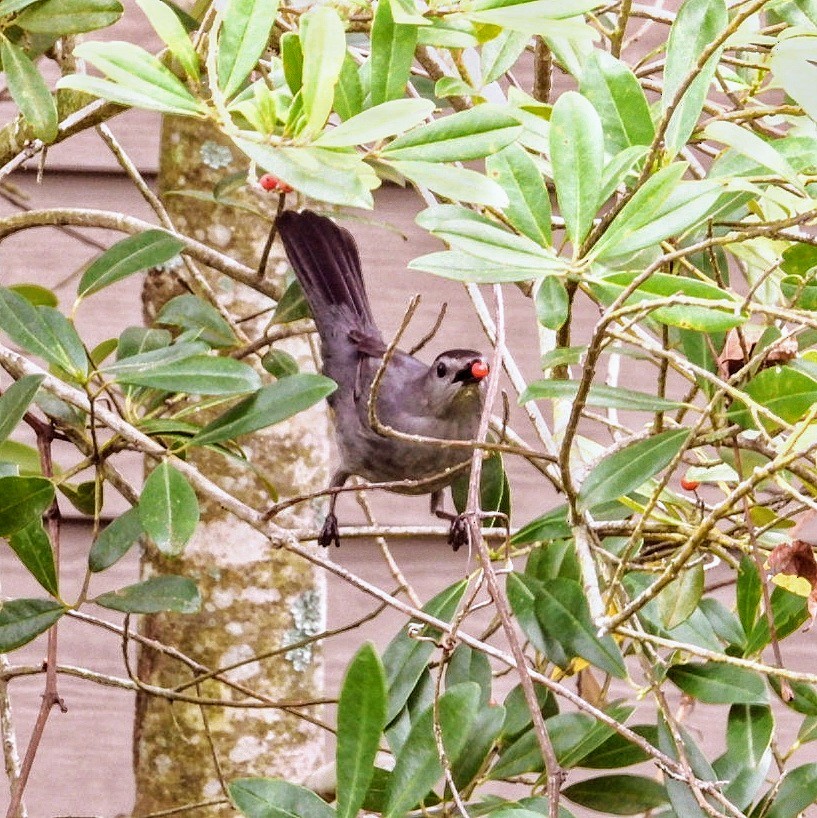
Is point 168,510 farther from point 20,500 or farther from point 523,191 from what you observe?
point 523,191

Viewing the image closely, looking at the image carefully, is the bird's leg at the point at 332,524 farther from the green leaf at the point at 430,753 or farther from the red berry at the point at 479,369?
the green leaf at the point at 430,753

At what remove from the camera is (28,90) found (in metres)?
1.05

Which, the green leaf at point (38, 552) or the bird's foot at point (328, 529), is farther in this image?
the bird's foot at point (328, 529)

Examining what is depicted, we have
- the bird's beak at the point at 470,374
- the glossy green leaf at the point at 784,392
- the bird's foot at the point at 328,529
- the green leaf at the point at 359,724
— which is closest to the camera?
the green leaf at the point at 359,724

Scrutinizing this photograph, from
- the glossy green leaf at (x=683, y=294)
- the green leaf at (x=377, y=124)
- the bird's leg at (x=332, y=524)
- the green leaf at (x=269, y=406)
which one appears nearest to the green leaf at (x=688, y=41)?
the glossy green leaf at (x=683, y=294)

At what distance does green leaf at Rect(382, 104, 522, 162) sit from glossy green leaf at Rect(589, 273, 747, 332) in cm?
12

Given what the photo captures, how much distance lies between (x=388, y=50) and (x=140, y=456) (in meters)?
1.45

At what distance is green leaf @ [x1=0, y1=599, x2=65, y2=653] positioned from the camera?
3.74ft

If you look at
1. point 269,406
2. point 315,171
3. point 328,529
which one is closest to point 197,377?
point 269,406

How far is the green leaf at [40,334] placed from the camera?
3.86 ft

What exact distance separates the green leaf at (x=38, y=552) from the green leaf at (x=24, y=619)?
26 mm

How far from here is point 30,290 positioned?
1565mm

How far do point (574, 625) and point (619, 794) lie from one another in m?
0.19

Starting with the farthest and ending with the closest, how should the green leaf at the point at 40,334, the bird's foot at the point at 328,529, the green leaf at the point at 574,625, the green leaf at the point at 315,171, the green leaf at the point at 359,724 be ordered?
the bird's foot at the point at 328,529, the green leaf at the point at 40,334, the green leaf at the point at 574,625, the green leaf at the point at 359,724, the green leaf at the point at 315,171
